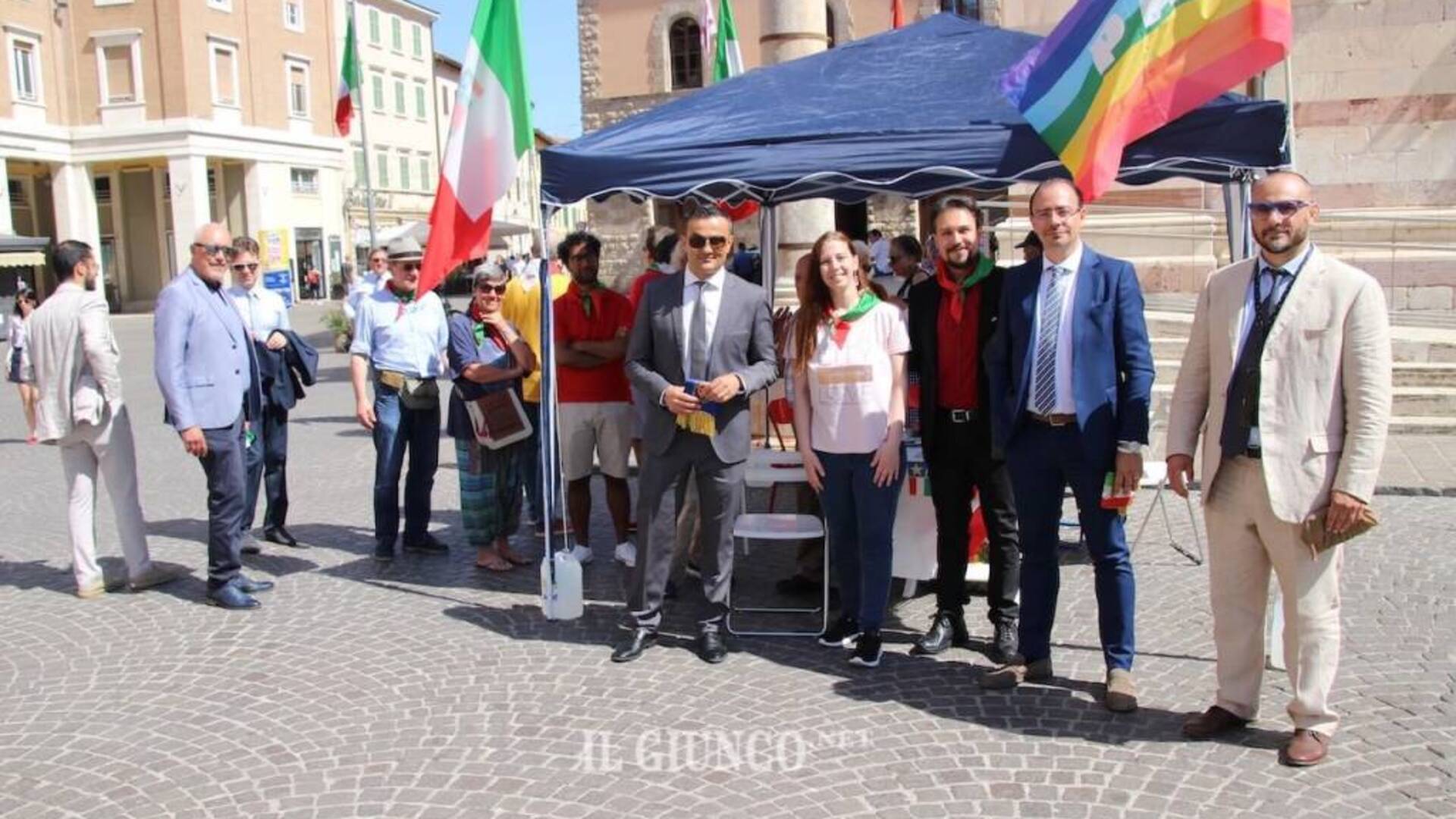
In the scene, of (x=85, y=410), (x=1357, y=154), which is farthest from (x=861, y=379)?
(x=1357, y=154)

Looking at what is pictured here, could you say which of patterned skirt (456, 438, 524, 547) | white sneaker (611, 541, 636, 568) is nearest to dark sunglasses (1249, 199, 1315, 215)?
white sneaker (611, 541, 636, 568)

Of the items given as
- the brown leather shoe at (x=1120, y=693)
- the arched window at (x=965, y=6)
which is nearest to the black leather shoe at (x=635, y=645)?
the brown leather shoe at (x=1120, y=693)

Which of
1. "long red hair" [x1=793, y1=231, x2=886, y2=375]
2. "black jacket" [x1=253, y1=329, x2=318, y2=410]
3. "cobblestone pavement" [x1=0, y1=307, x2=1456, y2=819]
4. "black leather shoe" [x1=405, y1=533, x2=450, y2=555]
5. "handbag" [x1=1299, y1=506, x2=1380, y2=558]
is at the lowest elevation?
"cobblestone pavement" [x1=0, y1=307, x2=1456, y2=819]

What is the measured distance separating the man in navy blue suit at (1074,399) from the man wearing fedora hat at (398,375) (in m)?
3.64

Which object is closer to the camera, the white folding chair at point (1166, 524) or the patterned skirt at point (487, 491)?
the white folding chair at point (1166, 524)

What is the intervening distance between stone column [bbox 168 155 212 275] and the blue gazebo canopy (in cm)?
4148

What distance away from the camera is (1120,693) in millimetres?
4648

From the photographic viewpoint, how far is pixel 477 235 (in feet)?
20.4

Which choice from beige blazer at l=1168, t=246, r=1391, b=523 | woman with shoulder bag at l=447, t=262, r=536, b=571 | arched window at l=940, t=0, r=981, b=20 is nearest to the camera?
beige blazer at l=1168, t=246, r=1391, b=523

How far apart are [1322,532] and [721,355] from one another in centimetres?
249

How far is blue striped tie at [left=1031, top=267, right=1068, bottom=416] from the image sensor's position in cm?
466

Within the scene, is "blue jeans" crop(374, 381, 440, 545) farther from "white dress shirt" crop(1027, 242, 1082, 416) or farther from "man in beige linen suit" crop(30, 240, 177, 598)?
"white dress shirt" crop(1027, 242, 1082, 416)

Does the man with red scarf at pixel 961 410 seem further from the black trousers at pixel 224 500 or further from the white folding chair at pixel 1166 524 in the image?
the black trousers at pixel 224 500

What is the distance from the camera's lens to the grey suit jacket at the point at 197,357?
6.20 metres
